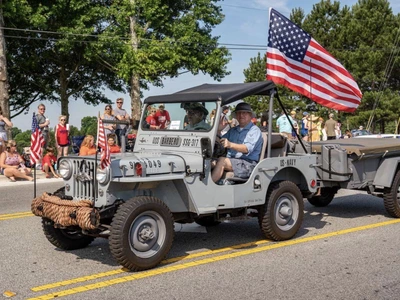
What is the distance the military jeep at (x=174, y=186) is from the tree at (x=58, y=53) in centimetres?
1928

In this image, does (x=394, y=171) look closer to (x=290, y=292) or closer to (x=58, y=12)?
(x=290, y=292)

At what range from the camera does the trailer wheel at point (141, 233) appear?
5.45 metres

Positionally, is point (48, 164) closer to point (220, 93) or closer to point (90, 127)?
point (90, 127)

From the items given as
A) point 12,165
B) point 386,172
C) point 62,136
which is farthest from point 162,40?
point 386,172

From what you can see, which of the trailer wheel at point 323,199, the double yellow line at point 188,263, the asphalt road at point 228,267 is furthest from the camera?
the trailer wheel at point 323,199

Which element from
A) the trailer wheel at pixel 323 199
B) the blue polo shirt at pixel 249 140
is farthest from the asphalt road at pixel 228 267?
the trailer wheel at pixel 323 199

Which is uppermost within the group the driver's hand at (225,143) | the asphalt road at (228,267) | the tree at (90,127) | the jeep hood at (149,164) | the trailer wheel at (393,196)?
the tree at (90,127)

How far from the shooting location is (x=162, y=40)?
27812 millimetres

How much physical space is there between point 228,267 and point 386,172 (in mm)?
3542

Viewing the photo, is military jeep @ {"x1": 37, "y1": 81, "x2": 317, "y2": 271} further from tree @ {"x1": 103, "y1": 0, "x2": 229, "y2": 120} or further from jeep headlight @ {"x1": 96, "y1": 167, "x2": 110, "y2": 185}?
tree @ {"x1": 103, "y1": 0, "x2": 229, "y2": 120}

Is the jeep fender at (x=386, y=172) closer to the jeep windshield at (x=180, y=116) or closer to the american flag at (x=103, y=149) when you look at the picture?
the jeep windshield at (x=180, y=116)

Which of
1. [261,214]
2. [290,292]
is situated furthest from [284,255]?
[290,292]

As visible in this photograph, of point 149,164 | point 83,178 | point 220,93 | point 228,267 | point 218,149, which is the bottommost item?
point 228,267

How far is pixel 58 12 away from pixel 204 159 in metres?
22.4
